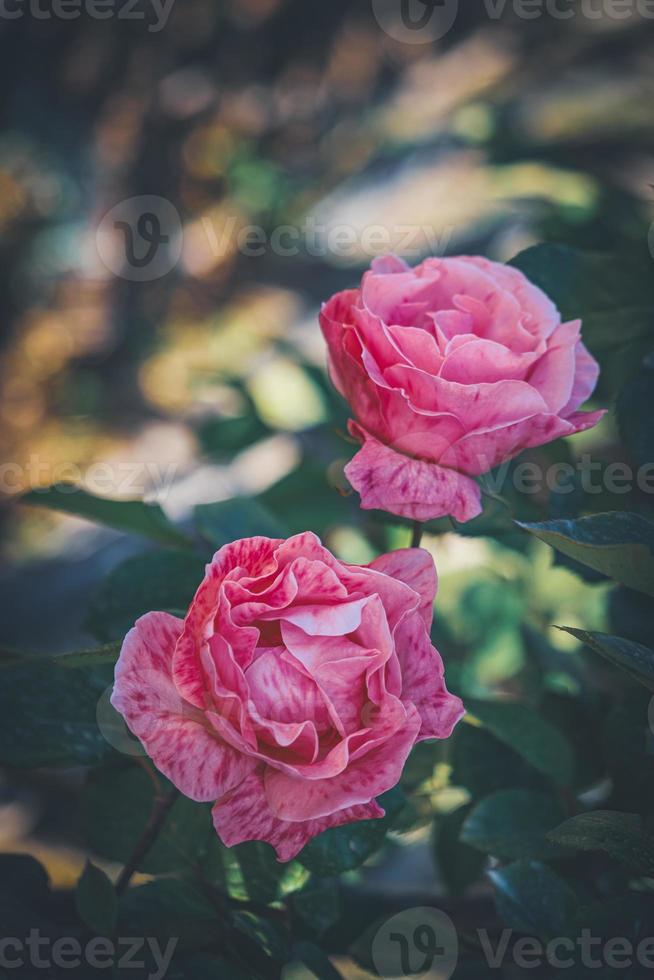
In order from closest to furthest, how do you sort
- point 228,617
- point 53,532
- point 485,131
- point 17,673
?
point 228,617, point 17,673, point 485,131, point 53,532

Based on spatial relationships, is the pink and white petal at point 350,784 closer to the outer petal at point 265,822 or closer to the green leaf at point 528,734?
the outer petal at point 265,822

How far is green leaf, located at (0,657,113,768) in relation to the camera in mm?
460

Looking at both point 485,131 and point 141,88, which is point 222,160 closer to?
point 141,88

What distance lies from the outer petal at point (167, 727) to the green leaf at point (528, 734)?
21 centimetres

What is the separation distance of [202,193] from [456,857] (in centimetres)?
182

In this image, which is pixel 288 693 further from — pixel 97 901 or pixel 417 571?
pixel 97 901

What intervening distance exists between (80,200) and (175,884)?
5.55ft

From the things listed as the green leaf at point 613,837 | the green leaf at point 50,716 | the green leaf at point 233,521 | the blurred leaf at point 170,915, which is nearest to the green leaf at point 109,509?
the green leaf at point 233,521

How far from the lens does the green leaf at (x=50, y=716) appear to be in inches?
18.1

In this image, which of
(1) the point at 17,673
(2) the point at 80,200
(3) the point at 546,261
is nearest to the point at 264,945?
(1) the point at 17,673

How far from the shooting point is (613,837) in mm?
381

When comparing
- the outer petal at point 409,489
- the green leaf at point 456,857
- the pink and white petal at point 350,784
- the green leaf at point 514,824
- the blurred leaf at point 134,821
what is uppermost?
the outer petal at point 409,489

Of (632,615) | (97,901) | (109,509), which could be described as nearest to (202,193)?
(109,509)

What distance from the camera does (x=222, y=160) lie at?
2.02 meters
